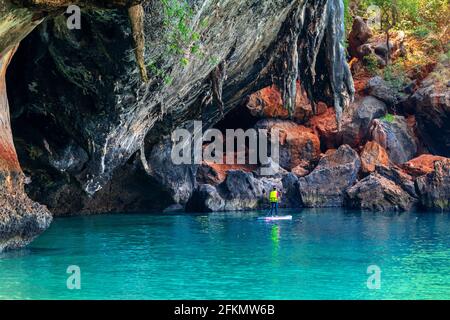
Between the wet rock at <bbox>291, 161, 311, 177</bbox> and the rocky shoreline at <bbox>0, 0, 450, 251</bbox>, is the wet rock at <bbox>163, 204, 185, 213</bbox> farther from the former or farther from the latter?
the wet rock at <bbox>291, 161, 311, 177</bbox>

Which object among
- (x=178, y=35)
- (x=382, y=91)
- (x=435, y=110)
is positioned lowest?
(x=178, y=35)

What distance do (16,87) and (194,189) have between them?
17.5m

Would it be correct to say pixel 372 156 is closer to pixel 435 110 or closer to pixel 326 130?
pixel 326 130

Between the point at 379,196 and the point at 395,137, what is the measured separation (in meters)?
8.14

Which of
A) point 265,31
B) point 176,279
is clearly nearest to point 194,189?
point 265,31

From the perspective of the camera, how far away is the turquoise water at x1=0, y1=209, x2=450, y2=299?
46.1ft

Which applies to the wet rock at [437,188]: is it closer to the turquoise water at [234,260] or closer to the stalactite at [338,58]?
the turquoise water at [234,260]

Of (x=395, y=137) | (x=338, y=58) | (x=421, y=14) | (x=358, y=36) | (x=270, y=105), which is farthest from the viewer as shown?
(x=421, y=14)

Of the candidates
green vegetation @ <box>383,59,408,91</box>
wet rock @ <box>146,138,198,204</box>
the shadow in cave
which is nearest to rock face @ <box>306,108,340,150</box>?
green vegetation @ <box>383,59,408,91</box>

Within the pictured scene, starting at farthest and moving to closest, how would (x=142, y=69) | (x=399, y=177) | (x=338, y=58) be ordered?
(x=399, y=177)
(x=338, y=58)
(x=142, y=69)

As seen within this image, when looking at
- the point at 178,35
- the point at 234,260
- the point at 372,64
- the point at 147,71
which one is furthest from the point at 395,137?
the point at 234,260

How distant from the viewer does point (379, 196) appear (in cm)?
3784

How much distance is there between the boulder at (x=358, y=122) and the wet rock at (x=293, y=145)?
2.10 meters

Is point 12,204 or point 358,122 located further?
point 358,122
